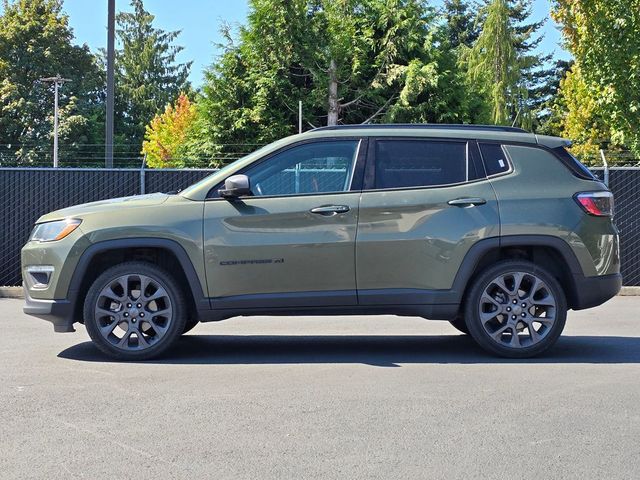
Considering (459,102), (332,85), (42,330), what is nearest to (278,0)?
(332,85)

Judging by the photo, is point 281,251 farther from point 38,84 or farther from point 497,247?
point 38,84

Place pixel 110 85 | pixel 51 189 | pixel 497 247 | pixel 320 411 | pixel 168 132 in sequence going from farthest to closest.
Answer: pixel 168 132 < pixel 110 85 < pixel 51 189 < pixel 497 247 < pixel 320 411

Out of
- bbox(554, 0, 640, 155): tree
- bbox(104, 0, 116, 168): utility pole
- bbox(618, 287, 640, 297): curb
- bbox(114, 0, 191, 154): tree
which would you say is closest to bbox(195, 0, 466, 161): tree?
bbox(554, 0, 640, 155): tree

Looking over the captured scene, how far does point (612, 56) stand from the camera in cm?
2100

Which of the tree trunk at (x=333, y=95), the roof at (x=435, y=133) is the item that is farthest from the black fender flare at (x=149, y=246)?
the tree trunk at (x=333, y=95)

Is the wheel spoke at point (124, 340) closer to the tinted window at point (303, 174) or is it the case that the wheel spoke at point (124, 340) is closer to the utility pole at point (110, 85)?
the tinted window at point (303, 174)

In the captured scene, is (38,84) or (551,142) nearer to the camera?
(551,142)

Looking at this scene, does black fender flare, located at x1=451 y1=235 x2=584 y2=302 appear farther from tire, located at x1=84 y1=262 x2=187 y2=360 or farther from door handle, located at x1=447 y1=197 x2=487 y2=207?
tire, located at x1=84 y1=262 x2=187 y2=360

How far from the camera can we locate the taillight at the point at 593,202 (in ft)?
22.0

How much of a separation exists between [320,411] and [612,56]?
18335 mm

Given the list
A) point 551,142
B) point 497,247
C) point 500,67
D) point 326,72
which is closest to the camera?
point 497,247

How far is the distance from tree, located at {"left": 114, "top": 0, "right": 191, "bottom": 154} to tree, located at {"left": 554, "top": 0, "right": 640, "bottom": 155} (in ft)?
191

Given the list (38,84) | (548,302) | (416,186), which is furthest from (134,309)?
(38,84)

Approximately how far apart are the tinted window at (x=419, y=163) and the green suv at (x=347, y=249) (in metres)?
0.01
